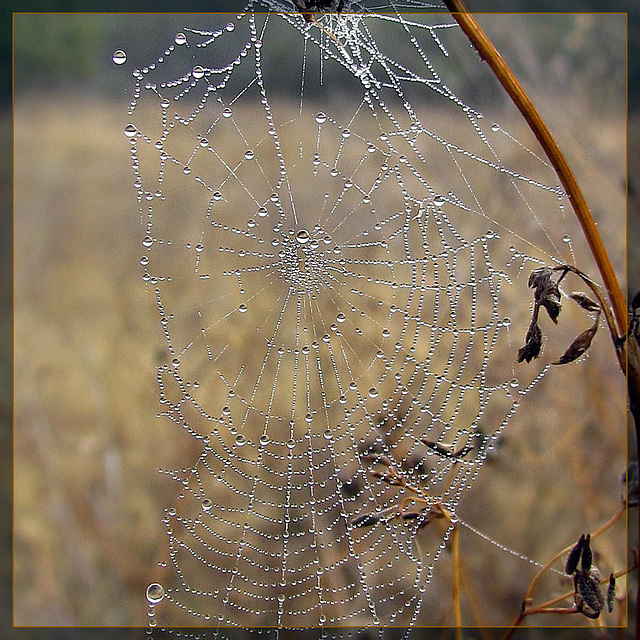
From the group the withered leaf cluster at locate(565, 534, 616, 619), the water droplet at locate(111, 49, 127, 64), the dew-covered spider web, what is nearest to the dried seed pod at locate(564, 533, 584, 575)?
the withered leaf cluster at locate(565, 534, 616, 619)

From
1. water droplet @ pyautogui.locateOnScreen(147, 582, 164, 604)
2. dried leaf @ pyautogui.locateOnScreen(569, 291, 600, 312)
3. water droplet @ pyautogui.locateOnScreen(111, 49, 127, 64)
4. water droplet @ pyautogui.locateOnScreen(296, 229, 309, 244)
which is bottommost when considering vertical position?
water droplet @ pyautogui.locateOnScreen(147, 582, 164, 604)

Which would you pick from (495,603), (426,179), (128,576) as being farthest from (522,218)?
(128,576)

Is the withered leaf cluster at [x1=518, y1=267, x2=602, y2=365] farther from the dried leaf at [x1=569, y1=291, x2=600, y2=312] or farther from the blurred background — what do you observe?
the blurred background

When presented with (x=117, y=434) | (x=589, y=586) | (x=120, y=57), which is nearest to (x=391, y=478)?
(x=589, y=586)

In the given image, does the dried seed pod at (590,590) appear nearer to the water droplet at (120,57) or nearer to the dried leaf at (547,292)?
the dried leaf at (547,292)

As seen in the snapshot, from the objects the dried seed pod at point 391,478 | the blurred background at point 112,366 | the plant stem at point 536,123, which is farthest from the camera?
the blurred background at point 112,366

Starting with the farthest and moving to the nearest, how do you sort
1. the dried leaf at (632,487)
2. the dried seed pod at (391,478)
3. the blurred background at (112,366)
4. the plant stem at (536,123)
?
the blurred background at (112,366), the dried seed pod at (391,478), the dried leaf at (632,487), the plant stem at (536,123)

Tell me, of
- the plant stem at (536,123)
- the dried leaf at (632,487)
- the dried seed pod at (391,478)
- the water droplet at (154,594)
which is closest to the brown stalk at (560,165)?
the plant stem at (536,123)

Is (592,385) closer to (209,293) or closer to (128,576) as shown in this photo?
(209,293)

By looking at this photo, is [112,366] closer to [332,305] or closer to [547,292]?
[332,305]
